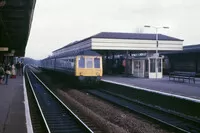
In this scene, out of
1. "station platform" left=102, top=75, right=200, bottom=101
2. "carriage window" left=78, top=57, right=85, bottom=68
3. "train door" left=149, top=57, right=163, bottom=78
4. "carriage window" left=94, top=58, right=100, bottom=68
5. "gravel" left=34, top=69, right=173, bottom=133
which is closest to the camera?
"gravel" left=34, top=69, right=173, bottom=133

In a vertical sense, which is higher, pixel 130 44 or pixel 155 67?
pixel 130 44

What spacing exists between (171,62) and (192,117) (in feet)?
91.7

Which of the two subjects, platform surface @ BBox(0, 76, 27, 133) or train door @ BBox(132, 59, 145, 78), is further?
train door @ BBox(132, 59, 145, 78)

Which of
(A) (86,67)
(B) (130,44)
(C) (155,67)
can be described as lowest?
(C) (155,67)

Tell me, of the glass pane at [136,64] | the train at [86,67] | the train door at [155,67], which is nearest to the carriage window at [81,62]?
the train at [86,67]

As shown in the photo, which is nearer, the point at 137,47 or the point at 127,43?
the point at 127,43

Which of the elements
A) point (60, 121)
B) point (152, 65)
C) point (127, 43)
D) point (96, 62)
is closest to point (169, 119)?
point (60, 121)

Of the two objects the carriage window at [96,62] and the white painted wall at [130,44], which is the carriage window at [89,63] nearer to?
the carriage window at [96,62]

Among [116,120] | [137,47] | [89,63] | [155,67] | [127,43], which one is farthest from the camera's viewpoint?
[137,47]

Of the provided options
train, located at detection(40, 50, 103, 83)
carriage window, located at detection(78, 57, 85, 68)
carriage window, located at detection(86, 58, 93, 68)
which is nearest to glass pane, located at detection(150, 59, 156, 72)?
train, located at detection(40, 50, 103, 83)

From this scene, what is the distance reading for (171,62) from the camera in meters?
38.8

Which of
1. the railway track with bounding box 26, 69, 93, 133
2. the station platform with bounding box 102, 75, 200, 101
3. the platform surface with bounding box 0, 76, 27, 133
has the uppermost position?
the station platform with bounding box 102, 75, 200, 101

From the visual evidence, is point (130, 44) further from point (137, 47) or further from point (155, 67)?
point (155, 67)

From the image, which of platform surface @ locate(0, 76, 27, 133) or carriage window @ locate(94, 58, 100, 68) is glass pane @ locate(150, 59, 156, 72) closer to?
carriage window @ locate(94, 58, 100, 68)
